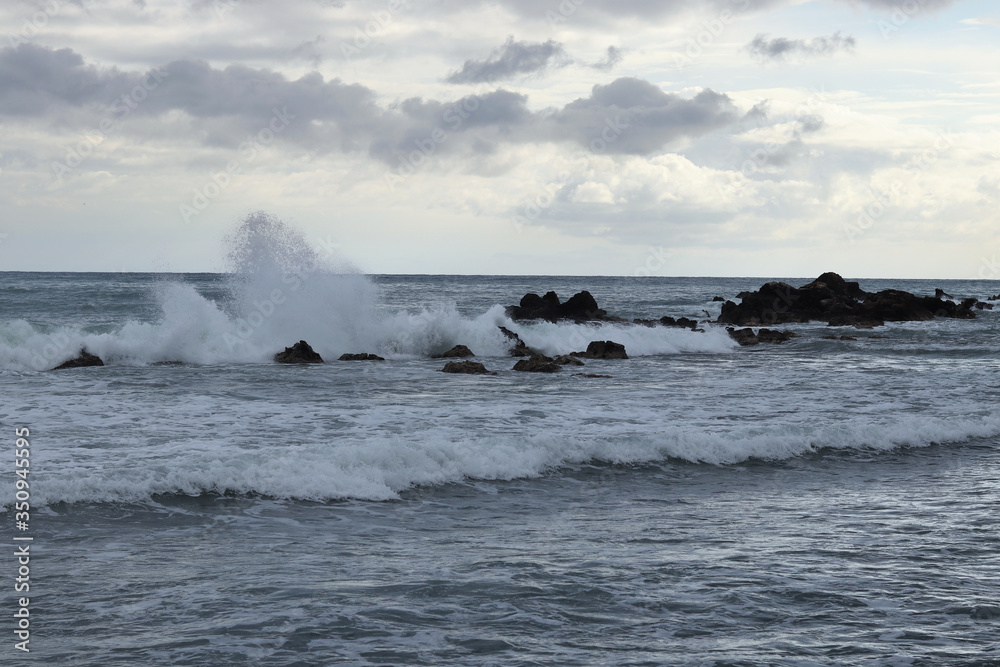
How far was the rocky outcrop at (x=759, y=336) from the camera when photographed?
91.7ft

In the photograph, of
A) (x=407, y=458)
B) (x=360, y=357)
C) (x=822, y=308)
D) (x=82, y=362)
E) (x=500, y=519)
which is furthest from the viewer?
(x=822, y=308)

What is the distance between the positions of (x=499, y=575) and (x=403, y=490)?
314 centimetres

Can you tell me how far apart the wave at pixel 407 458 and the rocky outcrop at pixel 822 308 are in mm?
23667

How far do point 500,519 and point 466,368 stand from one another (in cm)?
1123

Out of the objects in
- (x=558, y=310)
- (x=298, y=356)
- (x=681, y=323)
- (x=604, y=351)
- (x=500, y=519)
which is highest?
(x=558, y=310)

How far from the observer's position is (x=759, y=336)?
28.7m

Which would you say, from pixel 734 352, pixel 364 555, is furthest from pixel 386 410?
pixel 734 352

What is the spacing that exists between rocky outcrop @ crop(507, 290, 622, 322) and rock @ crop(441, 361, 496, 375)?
47.3 ft

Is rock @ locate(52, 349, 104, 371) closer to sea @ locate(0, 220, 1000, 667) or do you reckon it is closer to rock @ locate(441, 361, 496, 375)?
sea @ locate(0, 220, 1000, 667)

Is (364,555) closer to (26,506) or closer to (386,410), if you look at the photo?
(26,506)

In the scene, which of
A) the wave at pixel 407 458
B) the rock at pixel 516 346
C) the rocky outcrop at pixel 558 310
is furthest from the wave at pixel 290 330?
the wave at pixel 407 458

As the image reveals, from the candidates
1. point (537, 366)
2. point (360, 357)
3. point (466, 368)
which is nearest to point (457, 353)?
point (360, 357)

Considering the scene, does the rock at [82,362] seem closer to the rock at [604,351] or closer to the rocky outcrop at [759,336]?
the rock at [604,351]

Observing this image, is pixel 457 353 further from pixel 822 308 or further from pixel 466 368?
pixel 822 308
